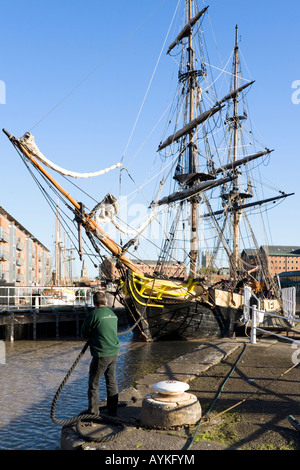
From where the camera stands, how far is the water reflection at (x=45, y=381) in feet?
24.8

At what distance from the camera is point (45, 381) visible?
1223cm

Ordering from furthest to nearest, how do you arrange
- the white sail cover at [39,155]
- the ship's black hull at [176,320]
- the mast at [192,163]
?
the mast at [192,163]
the ship's black hull at [176,320]
the white sail cover at [39,155]

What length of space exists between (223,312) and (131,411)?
17296 mm

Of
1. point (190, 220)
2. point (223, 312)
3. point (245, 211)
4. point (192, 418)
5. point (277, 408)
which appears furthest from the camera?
point (245, 211)

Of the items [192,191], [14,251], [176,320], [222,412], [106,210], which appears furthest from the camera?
[14,251]

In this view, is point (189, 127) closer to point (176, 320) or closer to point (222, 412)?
point (176, 320)

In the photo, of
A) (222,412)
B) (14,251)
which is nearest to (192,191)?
(222,412)

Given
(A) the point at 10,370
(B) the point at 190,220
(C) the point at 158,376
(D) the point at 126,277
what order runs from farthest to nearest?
(B) the point at 190,220, (D) the point at 126,277, (A) the point at 10,370, (C) the point at 158,376

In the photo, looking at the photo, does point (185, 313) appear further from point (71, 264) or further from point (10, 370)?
point (71, 264)

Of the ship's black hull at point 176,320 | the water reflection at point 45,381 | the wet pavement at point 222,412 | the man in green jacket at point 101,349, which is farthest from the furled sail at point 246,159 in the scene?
the man in green jacket at point 101,349

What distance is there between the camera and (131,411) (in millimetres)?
5977

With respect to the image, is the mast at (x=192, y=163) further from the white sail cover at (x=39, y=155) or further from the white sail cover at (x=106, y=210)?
the white sail cover at (x=39, y=155)

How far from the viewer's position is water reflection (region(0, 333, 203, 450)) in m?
7.55
